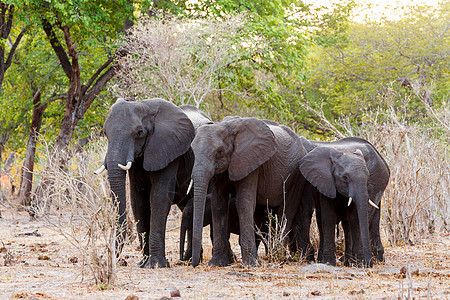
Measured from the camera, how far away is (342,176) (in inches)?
361

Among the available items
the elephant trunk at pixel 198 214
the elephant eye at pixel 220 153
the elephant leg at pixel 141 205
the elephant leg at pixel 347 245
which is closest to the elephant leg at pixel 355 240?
the elephant leg at pixel 347 245

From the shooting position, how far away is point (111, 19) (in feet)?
69.5

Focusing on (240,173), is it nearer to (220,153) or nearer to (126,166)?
(220,153)

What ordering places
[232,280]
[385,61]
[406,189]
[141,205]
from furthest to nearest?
[385,61] → [406,189] → [141,205] → [232,280]

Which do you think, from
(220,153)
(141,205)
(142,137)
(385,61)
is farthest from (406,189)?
(385,61)

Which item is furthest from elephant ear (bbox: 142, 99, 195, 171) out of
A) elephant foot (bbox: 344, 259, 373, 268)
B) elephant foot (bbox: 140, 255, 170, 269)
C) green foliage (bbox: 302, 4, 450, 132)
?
green foliage (bbox: 302, 4, 450, 132)

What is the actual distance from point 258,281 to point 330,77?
23.3m

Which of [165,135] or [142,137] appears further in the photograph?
[165,135]

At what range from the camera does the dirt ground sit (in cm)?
639

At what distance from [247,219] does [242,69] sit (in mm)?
12726

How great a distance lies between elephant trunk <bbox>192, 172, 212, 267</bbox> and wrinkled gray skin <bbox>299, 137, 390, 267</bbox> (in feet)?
5.70

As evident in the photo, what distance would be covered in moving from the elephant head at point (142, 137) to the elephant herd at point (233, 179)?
1cm

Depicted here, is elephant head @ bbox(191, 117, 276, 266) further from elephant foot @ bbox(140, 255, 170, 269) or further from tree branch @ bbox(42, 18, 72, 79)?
tree branch @ bbox(42, 18, 72, 79)

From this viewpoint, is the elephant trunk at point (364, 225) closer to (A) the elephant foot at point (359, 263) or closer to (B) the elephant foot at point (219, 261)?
(A) the elephant foot at point (359, 263)
